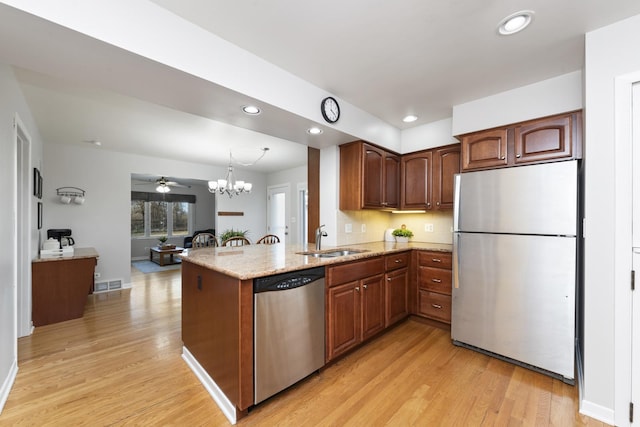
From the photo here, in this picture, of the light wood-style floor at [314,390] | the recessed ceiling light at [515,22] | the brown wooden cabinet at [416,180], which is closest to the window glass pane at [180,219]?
the light wood-style floor at [314,390]

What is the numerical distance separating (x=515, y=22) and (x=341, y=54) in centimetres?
110

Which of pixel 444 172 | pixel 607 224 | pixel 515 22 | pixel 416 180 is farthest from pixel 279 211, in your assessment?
pixel 607 224

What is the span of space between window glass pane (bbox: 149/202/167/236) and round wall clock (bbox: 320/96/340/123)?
335 inches

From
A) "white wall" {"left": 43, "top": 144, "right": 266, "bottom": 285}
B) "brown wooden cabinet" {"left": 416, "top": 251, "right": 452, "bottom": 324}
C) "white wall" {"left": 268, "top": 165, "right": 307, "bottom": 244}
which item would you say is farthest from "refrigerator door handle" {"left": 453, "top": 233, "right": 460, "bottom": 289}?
"white wall" {"left": 43, "top": 144, "right": 266, "bottom": 285}

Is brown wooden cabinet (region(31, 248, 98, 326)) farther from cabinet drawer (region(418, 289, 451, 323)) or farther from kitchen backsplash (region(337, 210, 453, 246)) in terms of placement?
cabinet drawer (region(418, 289, 451, 323))

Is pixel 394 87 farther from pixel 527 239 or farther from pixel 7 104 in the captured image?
pixel 7 104

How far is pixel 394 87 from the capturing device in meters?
2.52

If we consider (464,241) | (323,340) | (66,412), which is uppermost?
(464,241)

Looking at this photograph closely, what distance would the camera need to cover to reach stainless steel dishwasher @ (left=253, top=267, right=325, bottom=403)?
66.0 inches

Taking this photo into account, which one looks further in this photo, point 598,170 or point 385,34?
point 385,34

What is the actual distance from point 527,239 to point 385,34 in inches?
73.6

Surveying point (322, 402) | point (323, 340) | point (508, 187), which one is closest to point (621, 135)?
point (508, 187)

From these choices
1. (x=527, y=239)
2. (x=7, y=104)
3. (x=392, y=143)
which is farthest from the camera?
(x=392, y=143)

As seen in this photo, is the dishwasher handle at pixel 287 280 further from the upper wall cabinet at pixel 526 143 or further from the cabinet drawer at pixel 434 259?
the upper wall cabinet at pixel 526 143
